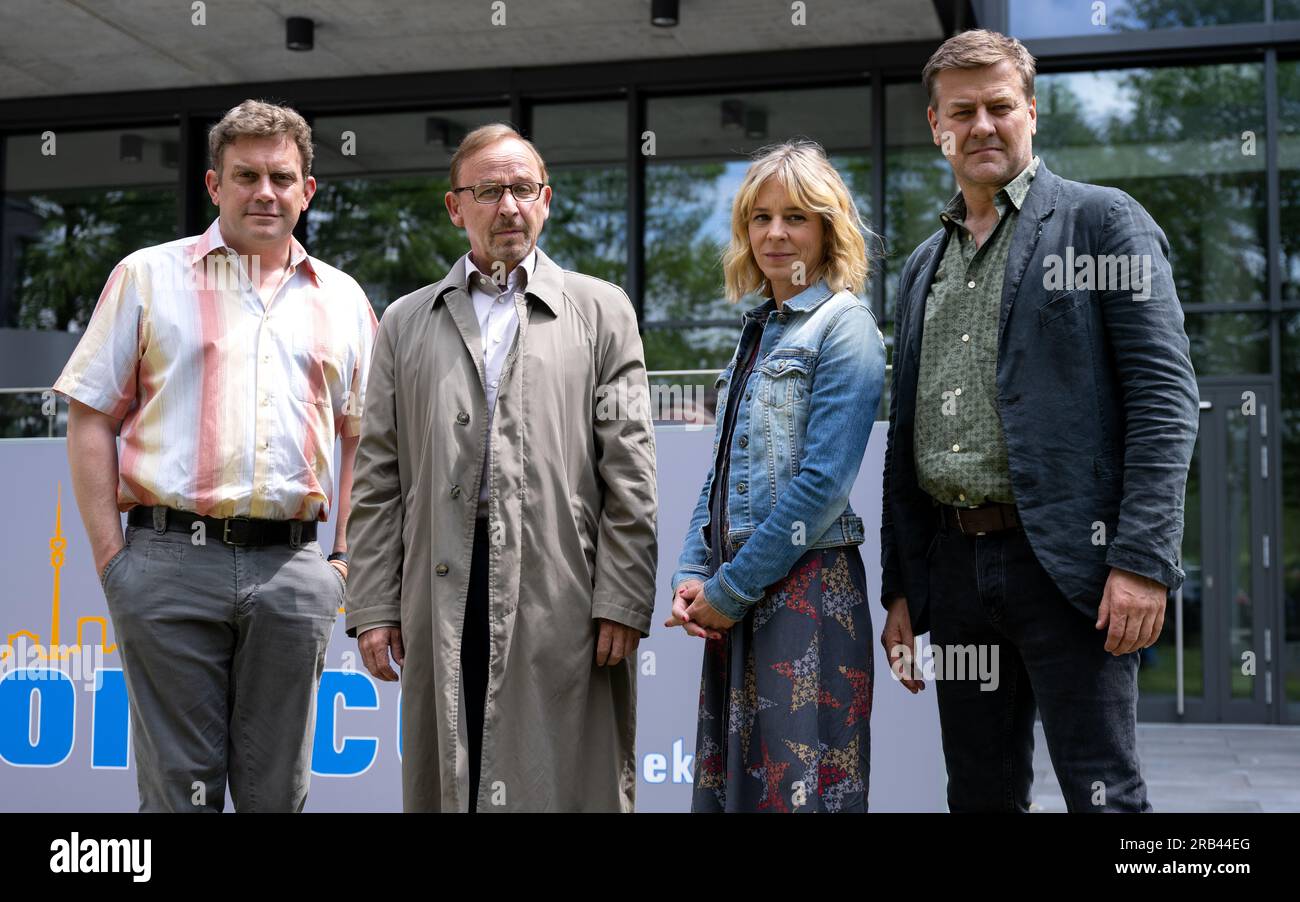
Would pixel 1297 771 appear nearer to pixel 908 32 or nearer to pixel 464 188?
pixel 908 32

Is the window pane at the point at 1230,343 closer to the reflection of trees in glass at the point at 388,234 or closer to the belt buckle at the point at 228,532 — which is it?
the reflection of trees in glass at the point at 388,234

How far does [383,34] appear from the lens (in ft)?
27.8

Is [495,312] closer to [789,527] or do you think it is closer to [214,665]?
[789,527]

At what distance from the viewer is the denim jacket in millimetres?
2662

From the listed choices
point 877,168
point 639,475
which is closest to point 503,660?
point 639,475

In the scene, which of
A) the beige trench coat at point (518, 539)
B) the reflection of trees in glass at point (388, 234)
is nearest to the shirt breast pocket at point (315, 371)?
the beige trench coat at point (518, 539)

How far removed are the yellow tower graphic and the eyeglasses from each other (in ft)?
8.66

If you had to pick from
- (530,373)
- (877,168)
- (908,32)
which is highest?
(908,32)

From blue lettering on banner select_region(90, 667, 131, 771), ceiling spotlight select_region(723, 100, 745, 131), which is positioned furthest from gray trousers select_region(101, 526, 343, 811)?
ceiling spotlight select_region(723, 100, 745, 131)

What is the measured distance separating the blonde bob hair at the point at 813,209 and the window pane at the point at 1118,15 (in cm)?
685

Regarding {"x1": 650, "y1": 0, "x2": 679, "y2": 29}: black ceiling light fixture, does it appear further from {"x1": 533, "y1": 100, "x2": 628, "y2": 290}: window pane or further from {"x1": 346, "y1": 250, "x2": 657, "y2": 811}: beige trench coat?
{"x1": 346, "y1": 250, "x2": 657, "y2": 811}: beige trench coat

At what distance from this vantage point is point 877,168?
28.0ft
